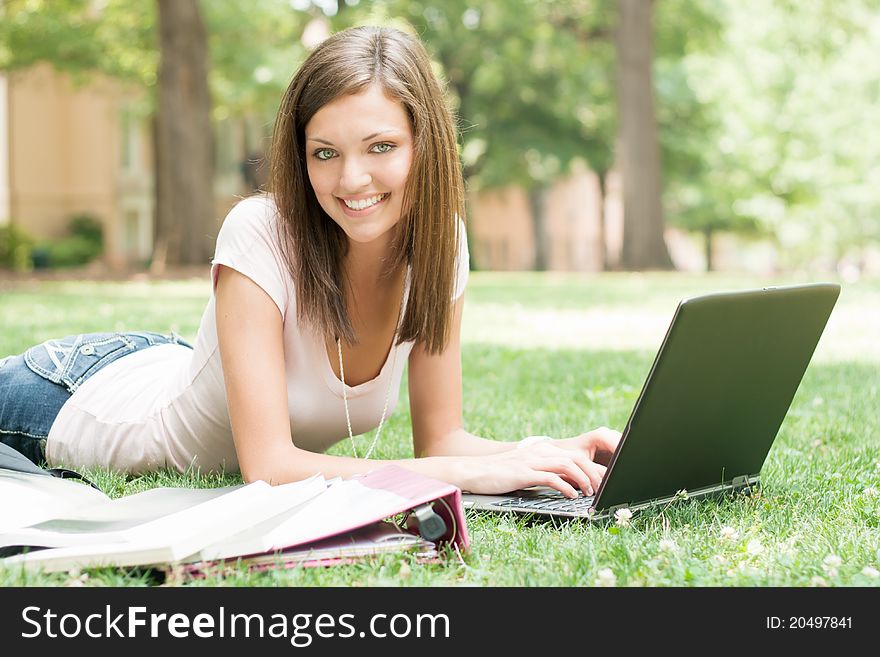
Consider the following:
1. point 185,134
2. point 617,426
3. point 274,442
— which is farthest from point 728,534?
point 185,134

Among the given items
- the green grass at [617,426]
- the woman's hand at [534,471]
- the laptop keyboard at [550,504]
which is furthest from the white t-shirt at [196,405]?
the laptop keyboard at [550,504]

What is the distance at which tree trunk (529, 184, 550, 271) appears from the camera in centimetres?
3787

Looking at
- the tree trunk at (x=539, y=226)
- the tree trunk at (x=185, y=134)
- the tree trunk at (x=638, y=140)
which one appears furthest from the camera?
the tree trunk at (x=539, y=226)

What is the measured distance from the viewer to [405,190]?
3.08 metres

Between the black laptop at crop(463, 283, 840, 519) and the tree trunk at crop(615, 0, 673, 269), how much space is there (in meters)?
16.6

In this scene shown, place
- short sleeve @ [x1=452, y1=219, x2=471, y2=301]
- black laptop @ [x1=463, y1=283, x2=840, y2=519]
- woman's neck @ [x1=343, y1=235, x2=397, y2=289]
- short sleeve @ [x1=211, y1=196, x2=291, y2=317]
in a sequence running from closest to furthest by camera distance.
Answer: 1. black laptop @ [x1=463, y1=283, x2=840, y2=519]
2. short sleeve @ [x1=211, y1=196, x2=291, y2=317]
3. woman's neck @ [x1=343, y1=235, x2=397, y2=289]
4. short sleeve @ [x1=452, y1=219, x2=471, y2=301]

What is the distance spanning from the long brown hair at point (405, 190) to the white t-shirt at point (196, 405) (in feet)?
0.28

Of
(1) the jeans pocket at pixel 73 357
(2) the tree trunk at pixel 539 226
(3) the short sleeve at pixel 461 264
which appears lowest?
(2) the tree trunk at pixel 539 226

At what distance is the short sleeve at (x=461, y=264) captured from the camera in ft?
11.2

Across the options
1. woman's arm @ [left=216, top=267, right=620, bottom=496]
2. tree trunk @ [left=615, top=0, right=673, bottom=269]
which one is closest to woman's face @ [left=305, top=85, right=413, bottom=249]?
woman's arm @ [left=216, top=267, right=620, bottom=496]

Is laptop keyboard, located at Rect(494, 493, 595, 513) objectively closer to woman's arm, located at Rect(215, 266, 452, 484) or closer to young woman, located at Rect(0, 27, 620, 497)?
young woman, located at Rect(0, 27, 620, 497)

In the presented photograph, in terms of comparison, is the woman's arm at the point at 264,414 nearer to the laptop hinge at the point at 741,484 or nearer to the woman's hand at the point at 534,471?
the woman's hand at the point at 534,471

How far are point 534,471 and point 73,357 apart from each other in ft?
5.49
